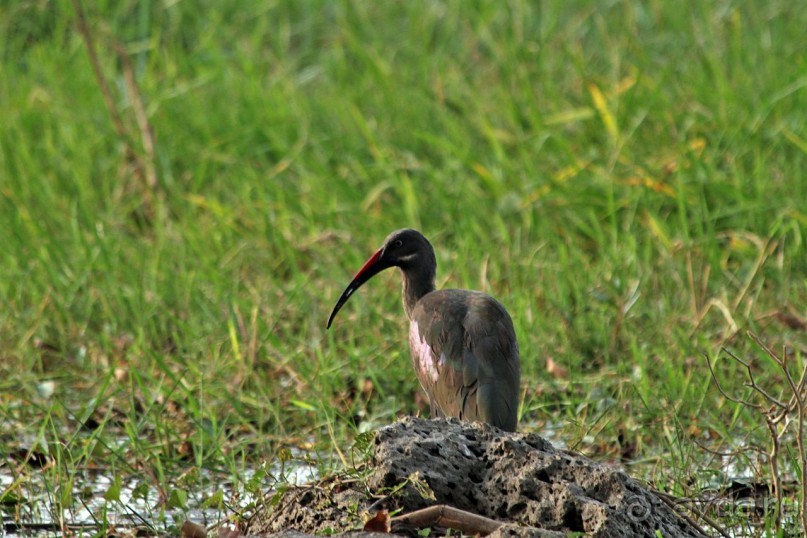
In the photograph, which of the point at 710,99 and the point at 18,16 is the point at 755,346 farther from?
the point at 18,16

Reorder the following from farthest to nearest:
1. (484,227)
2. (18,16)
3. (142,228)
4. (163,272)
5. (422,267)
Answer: (18,16), (142,228), (484,227), (163,272), (422,267)

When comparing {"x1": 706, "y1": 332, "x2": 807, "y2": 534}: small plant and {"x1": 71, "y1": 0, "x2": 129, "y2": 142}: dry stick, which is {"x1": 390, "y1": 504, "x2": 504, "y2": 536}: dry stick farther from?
{"x1": 71, "y1": 0, "x2": 129, "y2": 142}: dry stick

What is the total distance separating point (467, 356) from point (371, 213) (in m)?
2.75

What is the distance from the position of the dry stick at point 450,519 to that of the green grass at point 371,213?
0.87 m

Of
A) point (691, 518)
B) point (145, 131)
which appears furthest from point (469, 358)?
point (145, 131)

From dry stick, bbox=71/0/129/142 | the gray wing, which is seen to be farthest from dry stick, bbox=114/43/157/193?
the gray wing

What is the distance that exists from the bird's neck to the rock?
144 centimetres

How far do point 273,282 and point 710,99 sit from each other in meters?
2.56

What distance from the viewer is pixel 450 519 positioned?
11.9 ft

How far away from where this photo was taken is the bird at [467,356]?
450 centimetres

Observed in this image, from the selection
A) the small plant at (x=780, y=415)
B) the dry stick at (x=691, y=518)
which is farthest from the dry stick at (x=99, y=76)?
the dry stick at (x=691, y=518)

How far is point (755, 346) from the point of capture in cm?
563

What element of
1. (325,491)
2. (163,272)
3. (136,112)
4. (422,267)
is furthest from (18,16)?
(325,491)

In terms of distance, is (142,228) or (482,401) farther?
(142,228)
